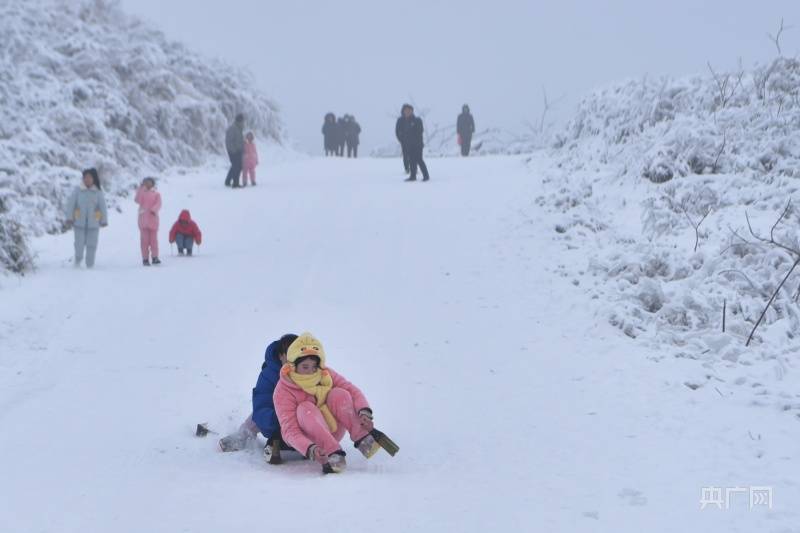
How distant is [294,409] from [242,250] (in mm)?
7474

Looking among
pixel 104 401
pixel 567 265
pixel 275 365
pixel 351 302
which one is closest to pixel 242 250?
pixel 351 302

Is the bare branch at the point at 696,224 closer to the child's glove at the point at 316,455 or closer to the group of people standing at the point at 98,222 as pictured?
the child's glove at the point at 316,455

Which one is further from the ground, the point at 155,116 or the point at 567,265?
the point at 155,116

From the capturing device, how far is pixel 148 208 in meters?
12.2

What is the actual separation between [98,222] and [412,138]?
357 inches

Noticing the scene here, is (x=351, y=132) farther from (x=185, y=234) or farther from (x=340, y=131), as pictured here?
(x=185, y=234)

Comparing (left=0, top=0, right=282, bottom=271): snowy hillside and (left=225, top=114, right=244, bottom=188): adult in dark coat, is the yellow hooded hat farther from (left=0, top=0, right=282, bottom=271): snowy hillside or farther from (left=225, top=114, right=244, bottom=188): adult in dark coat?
(left=225, top=114, right=244, bottom=188): adult in dark coat

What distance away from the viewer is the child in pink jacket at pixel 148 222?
1201cm

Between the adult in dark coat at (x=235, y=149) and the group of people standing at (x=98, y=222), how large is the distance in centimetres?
642

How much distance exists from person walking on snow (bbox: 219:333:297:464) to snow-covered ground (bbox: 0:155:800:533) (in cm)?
17

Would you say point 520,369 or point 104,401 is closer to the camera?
point 104,401

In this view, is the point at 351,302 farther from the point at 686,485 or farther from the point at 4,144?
the point at 4,144

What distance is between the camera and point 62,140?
716 inches

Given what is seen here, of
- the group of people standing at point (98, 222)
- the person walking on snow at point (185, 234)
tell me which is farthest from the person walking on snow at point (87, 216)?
the person walking on snow at point (185, 234)
